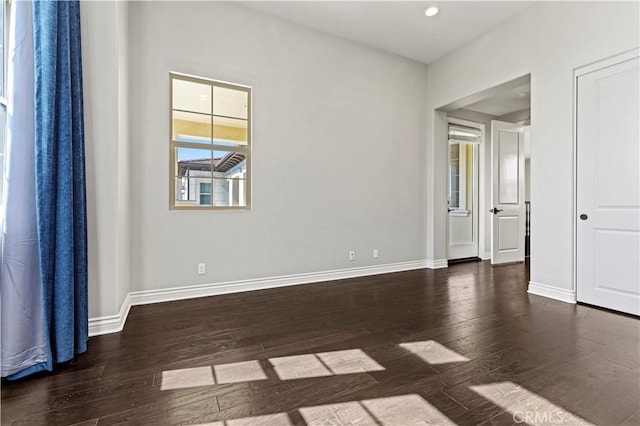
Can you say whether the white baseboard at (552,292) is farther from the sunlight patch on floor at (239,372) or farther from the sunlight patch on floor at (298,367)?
the sunlight patch on floor at (239,372)

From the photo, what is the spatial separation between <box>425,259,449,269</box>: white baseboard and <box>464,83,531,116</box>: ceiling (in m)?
2.58

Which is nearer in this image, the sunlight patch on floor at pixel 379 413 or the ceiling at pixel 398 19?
the sunlight patch on floor at pixel 379 413

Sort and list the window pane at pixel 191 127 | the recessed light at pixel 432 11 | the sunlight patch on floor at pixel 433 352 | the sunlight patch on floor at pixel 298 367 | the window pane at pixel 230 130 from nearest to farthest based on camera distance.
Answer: the sunlight patch on floor at pixel 298 367 < the sunlight patch on floor at pixel 433 352 < the window pane at pixel 191 127 < the window pane at pixel 230 130 < the recessed light at pixel 432 11

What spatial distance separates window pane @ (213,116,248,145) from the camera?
3488 mm

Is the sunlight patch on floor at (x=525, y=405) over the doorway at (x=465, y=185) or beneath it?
beneath

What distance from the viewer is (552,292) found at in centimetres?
333

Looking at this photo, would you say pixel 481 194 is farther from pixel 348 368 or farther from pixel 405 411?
pixel 405 411

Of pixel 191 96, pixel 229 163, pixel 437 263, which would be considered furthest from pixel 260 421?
pixel 437 263

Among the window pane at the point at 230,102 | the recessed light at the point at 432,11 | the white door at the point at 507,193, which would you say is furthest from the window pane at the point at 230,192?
the white door at the point at 507,193

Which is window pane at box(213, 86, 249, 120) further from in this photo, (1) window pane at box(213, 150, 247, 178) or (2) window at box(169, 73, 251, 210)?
(1) window pane at box(213, 150, 247, 178)

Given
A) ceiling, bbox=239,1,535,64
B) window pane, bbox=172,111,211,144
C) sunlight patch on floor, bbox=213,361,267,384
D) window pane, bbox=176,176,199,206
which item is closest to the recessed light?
ceiling, bbox=239,1,535,64

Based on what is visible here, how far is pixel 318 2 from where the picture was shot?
11.5 ft

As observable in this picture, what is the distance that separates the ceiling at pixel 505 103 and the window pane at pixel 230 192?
13.0 ft

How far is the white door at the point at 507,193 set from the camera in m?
5.14
